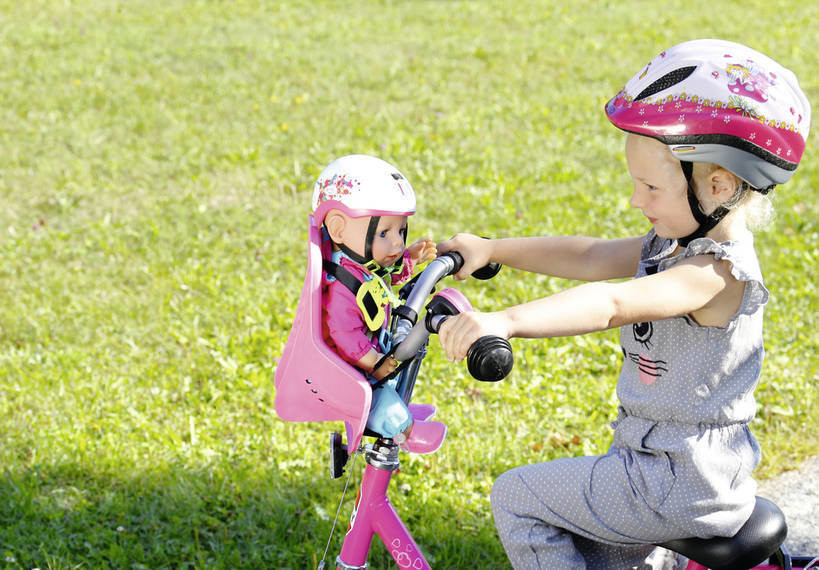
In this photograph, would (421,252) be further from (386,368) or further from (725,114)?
(725,114)

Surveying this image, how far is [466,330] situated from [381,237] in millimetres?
543

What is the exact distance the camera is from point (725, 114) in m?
2.23

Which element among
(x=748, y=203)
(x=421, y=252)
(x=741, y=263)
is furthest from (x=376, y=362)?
(x=748, y=203)

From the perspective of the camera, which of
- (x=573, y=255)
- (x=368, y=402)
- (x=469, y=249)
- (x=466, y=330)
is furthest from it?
(x=573, y=255)

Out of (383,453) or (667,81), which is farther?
(383,453)

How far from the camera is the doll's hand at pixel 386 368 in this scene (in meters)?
2.32

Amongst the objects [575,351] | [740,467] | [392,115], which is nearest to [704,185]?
[740,467]

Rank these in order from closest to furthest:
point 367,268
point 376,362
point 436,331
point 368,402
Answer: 1. point 436,331
2. point 368,402
3. point 376,362
4. point 367,268

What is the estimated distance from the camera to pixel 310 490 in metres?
4.00

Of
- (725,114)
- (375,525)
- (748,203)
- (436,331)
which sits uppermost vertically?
(725,114)

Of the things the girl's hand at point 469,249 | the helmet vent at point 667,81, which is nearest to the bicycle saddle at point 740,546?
the girl's hand at point 469,249

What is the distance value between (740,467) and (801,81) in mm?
8065

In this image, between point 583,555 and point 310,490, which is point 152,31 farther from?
point 583,555

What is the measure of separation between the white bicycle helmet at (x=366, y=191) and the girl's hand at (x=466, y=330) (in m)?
0.45
